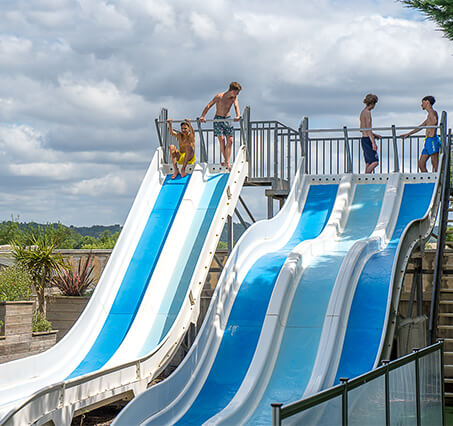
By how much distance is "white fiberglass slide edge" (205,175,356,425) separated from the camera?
10.9 metres

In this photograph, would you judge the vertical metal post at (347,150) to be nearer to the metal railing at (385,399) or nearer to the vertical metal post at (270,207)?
the vertical metal post at (270,207)

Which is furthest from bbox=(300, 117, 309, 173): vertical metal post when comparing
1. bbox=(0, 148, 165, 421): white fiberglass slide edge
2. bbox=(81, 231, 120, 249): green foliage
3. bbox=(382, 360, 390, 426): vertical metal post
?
bbox=(81, 231, 120, 249): green foliage

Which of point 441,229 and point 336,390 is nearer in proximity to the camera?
point 336,390

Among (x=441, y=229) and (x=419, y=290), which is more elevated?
(x=441, y=229)

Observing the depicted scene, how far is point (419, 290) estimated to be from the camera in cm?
1585

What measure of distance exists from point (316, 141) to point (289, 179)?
4.01 ft

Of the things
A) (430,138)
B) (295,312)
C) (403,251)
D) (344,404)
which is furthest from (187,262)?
(344,404)

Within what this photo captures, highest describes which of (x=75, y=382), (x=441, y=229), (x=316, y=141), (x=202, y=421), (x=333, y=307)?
(x=316, y=141)

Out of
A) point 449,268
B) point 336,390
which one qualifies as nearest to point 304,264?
point 449,268

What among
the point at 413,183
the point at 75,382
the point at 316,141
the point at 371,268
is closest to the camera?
the point at 75,382

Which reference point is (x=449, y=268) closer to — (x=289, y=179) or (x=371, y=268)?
(x=371, y=268)

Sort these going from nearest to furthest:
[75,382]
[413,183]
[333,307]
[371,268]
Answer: [75,382]
[333,307]
[371,268]
[413,183]

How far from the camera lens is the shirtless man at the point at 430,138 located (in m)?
17.6

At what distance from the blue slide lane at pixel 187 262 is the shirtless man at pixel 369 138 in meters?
3.76
